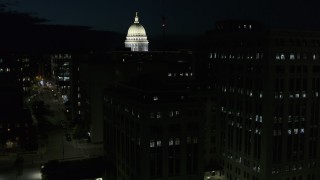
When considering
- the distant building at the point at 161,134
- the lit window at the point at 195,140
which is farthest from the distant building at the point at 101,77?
the lit window at the point at 195,140

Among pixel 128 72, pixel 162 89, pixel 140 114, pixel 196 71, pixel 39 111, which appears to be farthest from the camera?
pixel 39 111

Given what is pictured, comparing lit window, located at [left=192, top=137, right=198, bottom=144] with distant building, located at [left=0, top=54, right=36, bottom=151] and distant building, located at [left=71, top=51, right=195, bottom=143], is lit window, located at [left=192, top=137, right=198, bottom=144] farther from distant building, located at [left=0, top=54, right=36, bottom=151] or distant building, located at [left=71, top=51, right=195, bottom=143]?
distant building, located at [left=0, top=54, right=36, bottom=151]

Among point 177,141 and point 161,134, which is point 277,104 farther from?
point 161,134

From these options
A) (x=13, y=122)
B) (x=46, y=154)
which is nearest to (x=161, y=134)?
(x=46, y=154)

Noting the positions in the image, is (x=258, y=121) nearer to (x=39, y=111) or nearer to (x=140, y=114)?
(x=140, y=114)

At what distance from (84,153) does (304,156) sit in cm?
5407

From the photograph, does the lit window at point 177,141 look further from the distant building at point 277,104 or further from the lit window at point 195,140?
the distant building at point 277,104

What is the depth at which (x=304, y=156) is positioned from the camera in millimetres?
78625

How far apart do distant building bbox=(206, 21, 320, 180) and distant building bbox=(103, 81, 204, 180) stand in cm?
1548

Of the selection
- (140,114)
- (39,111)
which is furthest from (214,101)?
(39,111)

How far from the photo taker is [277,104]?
247 ft

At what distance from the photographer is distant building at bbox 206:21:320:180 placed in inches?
2950

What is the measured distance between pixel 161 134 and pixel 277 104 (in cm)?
2509

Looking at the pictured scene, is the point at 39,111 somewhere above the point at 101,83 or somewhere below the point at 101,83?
below
